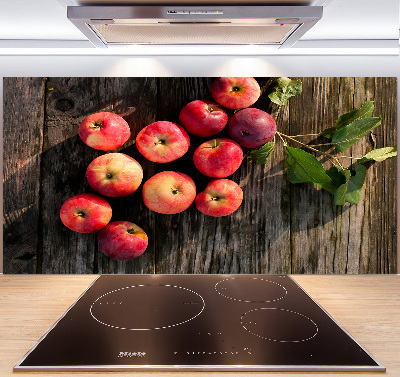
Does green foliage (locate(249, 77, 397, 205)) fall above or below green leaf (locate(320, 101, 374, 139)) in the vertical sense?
below

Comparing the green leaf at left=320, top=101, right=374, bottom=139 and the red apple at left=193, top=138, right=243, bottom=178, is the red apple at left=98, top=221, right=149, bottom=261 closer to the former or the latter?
the red apple at left=193, top=138, right=243, bottom=178

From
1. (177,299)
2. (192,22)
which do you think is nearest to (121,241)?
(177,299)

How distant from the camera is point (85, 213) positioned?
1.04 meters

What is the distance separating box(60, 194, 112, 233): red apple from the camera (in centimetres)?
103

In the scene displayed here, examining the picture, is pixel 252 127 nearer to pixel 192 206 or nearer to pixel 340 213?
pixel 192 206

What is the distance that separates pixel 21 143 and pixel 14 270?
402 millimetres

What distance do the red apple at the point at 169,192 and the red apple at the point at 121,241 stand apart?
0.10 metres

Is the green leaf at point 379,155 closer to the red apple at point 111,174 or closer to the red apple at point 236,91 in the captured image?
the red apple at point 236,91

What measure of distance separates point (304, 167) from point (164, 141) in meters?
0.42

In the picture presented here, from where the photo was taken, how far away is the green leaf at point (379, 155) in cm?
111

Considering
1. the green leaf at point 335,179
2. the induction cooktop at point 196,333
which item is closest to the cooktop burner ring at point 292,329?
the induction cooktop at point 196,333

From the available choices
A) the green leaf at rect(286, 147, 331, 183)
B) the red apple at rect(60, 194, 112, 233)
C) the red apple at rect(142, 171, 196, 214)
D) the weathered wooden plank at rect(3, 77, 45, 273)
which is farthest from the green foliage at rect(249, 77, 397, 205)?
the weathered wooden plank at rect(3, 77, 45, 273)

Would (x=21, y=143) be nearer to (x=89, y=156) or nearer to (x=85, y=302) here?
(x=89, y=156)

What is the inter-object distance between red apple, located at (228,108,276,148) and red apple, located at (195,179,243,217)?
0.14 m
